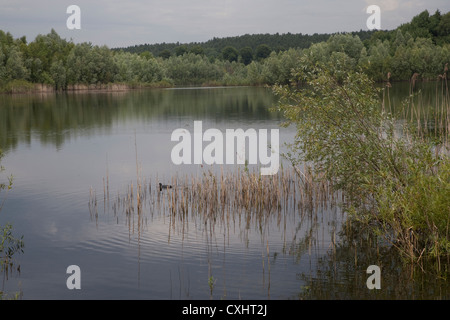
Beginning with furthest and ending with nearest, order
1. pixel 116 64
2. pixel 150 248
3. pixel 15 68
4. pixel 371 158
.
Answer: pixel 116 64, pixel 15 68, pixel 150 248, pixel 371 158

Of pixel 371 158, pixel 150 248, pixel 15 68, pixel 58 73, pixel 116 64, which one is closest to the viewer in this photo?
pixel 371 158

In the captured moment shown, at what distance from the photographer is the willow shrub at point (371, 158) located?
36.3 feet

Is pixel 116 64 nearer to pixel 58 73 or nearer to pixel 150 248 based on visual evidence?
pixel 58 73

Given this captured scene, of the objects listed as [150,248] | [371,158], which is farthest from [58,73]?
[371,158]

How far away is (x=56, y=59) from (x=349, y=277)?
11341 cm

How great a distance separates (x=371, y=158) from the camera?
1253 centimetres

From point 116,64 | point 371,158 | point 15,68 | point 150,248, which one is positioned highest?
point 116,64

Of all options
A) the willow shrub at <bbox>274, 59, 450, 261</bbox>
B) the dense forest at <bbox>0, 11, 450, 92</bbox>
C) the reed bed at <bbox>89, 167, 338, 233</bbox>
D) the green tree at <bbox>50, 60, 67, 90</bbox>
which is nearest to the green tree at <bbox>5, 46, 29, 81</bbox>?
the dense forest at <bbox>0, 11, 450, 92</bbox>

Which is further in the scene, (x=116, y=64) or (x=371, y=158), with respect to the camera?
(x=116, y=64)

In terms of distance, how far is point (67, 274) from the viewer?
37.8 ft

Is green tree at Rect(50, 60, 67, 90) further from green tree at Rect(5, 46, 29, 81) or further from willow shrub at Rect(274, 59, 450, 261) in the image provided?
willow shrub at Rect(274, 59, 450, 261)

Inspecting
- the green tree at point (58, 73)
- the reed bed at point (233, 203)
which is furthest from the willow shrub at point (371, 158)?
the green tree at point (58, 73)

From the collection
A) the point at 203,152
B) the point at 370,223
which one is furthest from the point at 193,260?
the point at 203,152

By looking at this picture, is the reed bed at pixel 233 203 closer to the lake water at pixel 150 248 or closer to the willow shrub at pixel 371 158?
the lake water at pixel 150 248
